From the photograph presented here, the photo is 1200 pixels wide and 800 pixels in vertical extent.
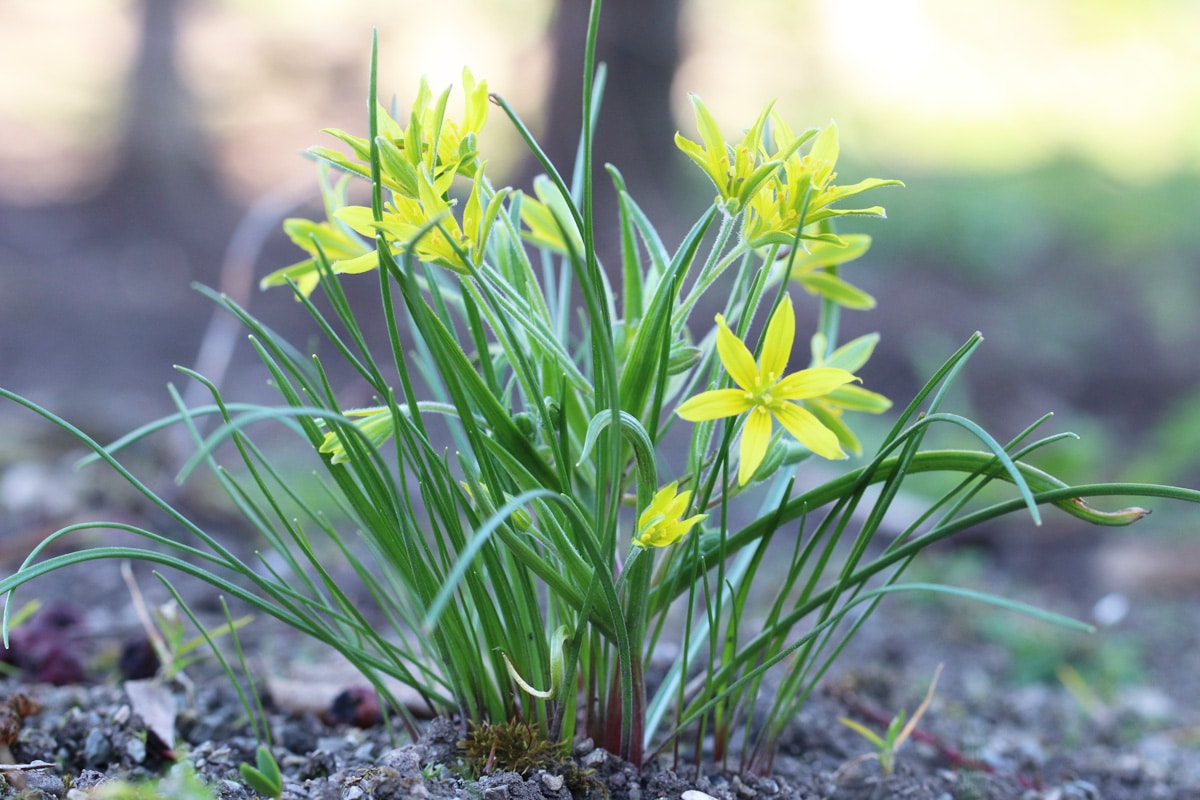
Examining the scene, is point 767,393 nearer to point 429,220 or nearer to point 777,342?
point 777,342

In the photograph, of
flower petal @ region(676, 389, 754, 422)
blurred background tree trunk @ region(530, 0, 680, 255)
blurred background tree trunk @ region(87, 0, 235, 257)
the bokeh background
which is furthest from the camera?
blurred background tree trunk @ region(87, 0, 235, 257)

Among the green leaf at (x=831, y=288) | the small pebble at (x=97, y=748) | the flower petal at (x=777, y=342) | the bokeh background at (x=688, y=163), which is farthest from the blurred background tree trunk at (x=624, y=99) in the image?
the flower petal at (x=777, y=342)

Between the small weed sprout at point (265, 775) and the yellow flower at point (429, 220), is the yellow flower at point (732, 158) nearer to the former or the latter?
the yellow flower at point (429, 220)

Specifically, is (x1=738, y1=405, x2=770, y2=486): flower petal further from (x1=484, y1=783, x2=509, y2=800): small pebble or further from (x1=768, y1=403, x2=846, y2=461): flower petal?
(x1=484, y1=783, x2=509, y2=800): small pebble

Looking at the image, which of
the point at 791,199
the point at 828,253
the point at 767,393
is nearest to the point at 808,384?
the point at 767,393

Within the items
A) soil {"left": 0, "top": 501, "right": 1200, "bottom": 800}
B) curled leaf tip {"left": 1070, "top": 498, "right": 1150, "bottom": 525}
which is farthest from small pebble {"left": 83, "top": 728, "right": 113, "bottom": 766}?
curled leaf tip {"left": 1070, "top": 498, "right": 1150, "bottom": 525}

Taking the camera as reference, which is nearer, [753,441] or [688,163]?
[753,441]

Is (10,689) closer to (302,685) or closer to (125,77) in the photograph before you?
(302,685)

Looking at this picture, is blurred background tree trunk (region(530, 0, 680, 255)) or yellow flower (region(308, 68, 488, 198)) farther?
blurred background tree trunk (region(530, 0, 680, 255))
